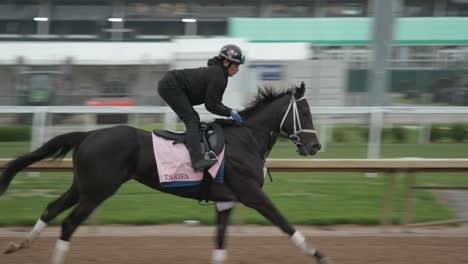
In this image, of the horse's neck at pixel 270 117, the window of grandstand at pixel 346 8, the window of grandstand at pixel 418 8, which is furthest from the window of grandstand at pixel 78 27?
the horse's neck at pixel 270 117

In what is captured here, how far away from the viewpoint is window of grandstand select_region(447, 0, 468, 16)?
72.5ft

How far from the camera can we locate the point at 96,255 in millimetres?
6027

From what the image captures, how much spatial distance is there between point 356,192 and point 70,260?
450cm

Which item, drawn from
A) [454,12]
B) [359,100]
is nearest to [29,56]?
[359,100]

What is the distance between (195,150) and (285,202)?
3.24 meters

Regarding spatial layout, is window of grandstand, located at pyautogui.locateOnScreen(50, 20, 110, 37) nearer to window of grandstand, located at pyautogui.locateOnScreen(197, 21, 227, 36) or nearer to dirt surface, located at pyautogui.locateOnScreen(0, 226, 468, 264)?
window of grandstand, located at pyautogui.locateOnScreen(197, 21, 227, 36)

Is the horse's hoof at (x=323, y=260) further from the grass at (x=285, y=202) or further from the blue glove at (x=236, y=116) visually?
the grass at (x=285, y=202)

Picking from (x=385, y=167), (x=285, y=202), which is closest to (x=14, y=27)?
(x=285, y=202)

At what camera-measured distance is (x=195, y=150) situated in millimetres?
5469

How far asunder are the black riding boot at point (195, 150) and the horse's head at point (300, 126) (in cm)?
76

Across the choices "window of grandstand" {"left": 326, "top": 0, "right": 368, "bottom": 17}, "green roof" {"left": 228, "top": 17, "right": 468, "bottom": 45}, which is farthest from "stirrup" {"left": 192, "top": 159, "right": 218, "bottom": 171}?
"window of grandstand" {"left": 326, "top": 0, "right": 368, "bottom": 17}

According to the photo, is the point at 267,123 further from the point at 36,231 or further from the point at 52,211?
the point at 36,231

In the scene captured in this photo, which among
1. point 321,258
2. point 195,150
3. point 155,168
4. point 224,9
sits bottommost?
point 321,258

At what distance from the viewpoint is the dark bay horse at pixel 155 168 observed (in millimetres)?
5344
